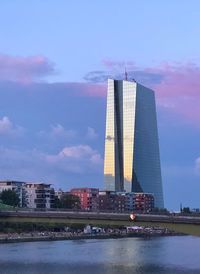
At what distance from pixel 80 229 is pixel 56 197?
44.5m

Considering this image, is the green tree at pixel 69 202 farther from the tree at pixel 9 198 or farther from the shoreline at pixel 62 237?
the shoreline at pixel 62 237

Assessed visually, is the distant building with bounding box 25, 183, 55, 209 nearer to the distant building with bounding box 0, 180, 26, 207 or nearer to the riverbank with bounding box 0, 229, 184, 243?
the distant building with bounding box 0, 180, 26, 207

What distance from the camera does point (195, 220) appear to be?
6088 cm

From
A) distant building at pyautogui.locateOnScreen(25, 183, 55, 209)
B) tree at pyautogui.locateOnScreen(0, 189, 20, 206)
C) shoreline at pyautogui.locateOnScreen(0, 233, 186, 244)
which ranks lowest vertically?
shoreline at pyautogui.locateOnScreen(0, 233, 186, 244)

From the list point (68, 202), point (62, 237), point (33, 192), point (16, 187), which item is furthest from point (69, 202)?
point (62, 237)

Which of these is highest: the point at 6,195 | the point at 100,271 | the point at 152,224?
the point at 6,195

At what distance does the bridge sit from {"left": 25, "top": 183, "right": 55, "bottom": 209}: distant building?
4611 inches

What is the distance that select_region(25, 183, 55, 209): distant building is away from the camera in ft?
616

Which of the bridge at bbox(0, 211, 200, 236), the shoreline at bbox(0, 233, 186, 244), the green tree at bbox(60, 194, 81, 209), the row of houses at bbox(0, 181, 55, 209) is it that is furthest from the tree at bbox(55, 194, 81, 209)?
the bridge at bbox(0, 211, 200, 236)

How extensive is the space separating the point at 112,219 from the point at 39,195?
420 ft

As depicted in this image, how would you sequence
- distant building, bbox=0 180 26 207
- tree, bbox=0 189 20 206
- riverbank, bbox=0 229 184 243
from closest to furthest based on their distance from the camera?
riverbank, bbox=0 229 184 243, tree, bbox=0 189 20 206, distant building, bbox=0 180 26 207

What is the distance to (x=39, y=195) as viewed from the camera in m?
190

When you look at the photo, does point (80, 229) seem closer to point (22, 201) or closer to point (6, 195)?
point (6, 195)

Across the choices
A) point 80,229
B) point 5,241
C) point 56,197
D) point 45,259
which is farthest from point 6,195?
point 45,259
